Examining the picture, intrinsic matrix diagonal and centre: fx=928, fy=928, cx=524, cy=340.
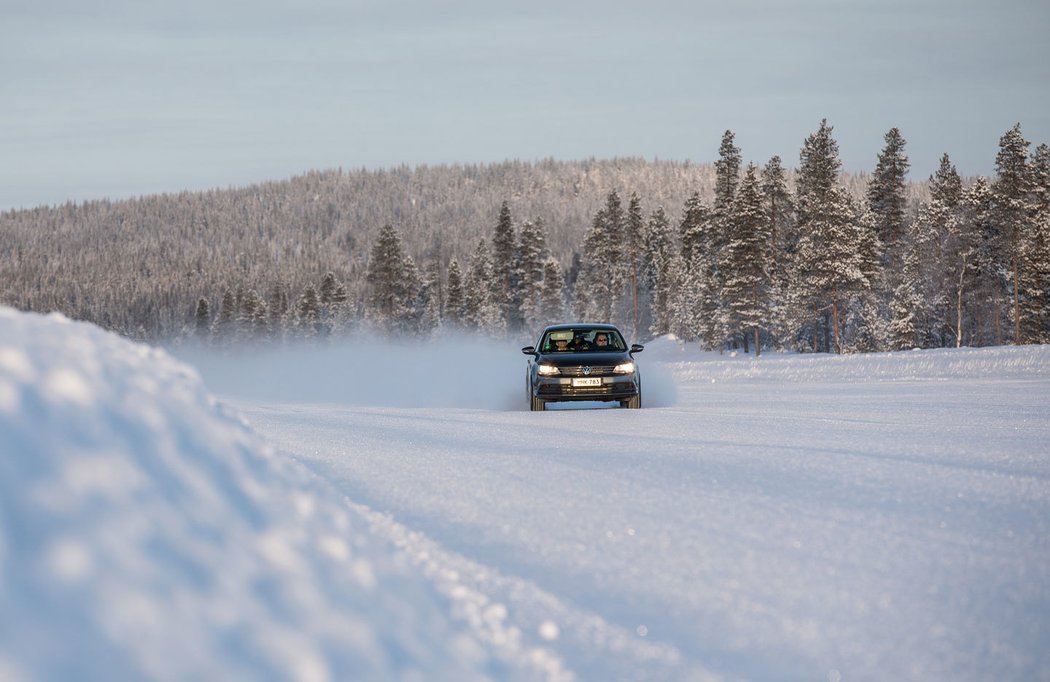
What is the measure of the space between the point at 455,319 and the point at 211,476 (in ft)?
301

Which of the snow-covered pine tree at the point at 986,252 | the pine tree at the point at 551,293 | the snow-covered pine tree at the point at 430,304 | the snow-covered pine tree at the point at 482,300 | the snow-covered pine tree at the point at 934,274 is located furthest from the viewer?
the snow-covered pine tree at the point at 430,304

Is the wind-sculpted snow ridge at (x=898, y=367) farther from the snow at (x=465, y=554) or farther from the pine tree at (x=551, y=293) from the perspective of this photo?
the pine tree at (x=551, y=293)

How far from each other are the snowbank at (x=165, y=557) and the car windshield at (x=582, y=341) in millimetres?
13055

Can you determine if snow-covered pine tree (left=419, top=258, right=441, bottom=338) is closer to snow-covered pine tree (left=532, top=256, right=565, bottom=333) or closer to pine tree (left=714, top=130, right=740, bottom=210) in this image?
snow-covered pine tree (left=532, top=256, right=565, bottom=333)

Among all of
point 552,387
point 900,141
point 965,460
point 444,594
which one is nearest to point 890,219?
point 900,141

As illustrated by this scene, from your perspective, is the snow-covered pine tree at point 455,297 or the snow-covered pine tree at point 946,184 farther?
the snow-covered pine tree at point 455,297

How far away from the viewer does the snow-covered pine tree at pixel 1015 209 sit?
5794 cm

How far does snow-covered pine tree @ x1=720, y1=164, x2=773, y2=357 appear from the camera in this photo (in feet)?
203

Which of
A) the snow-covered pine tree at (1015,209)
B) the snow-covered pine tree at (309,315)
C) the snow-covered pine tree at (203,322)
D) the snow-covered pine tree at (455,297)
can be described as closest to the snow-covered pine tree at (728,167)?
the snow-covered pine tree at (1015,209)

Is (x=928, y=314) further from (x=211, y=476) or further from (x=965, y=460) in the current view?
(x=211, y=476)

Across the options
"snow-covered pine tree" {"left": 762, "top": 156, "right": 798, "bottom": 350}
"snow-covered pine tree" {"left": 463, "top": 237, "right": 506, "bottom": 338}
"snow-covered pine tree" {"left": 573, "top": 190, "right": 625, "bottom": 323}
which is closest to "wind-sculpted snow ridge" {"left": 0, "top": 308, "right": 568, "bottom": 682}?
"snow-covered pine tree" {"left": 762, "top": 156, "right": 798, "bottom": 350}

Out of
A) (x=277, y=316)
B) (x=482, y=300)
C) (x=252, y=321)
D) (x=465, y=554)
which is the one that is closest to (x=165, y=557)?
(x=465, y=554)

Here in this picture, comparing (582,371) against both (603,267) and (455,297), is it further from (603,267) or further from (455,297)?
(455,297)

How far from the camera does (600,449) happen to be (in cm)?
848
